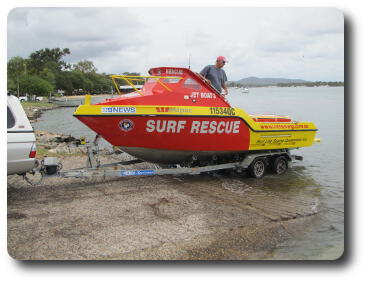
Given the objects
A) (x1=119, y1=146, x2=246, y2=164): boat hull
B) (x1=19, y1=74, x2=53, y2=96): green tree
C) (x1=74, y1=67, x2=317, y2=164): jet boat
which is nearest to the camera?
(x1=74, y1=67, x2=317, y2=164): jet boat

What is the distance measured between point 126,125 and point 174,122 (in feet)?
3.39

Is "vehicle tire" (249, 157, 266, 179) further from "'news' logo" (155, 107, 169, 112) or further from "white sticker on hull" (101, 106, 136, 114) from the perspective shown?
"white sticker on hull" (101, 106, 136, 114)

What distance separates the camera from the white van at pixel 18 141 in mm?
5676

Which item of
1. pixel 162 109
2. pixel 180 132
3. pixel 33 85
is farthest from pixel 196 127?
pixel 33 85

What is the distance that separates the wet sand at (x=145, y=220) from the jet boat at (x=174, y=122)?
842 millimetres

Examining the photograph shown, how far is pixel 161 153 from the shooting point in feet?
25.7

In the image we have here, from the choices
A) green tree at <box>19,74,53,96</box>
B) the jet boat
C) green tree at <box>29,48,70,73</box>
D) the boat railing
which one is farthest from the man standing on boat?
green tree at <box>29,48,70,73</box>

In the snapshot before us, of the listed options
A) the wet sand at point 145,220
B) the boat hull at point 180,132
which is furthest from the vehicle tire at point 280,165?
the wet sand at point 145,220

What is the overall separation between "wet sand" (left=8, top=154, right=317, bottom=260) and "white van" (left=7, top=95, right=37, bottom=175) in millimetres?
796

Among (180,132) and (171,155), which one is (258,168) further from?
(180,132)

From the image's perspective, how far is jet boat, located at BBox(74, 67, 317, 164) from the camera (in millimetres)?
7035

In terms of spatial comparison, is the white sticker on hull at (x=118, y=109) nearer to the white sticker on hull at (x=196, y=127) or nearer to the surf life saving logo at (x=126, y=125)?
the surf life saving logo at (x=126, y=125)

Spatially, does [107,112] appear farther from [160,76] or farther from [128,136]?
[160,76]
